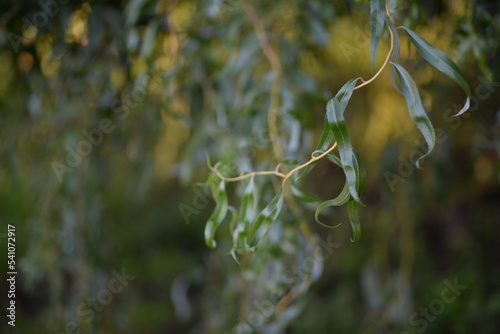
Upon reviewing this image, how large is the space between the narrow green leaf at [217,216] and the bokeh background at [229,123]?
26 centimetres

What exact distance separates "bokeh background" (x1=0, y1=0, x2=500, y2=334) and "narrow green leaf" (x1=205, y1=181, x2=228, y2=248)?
264 millimetres

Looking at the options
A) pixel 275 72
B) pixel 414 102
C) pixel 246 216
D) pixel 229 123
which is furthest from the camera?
pixel 229 123

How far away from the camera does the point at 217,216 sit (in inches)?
25.4

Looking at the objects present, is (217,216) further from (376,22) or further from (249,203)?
(376,22)

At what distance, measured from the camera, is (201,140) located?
118 centimetres

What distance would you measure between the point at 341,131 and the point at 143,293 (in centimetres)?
218

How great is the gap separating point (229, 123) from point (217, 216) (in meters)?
0.43

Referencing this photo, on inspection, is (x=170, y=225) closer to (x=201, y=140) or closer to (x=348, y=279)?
(x=348, y=279)

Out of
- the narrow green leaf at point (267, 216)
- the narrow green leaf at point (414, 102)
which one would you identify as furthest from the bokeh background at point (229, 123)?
the narrow green leaf at point (267, 216)

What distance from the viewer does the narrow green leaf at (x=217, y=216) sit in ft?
2.11

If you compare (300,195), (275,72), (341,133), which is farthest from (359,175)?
(275,72)

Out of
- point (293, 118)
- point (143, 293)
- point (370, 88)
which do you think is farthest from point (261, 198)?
point (143, 293)

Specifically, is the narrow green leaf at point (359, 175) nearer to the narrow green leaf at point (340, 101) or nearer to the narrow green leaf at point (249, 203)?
the narrow green leaf at point (340, 101)

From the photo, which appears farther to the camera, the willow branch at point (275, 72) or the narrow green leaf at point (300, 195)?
the willow branch at point (275, 72)
